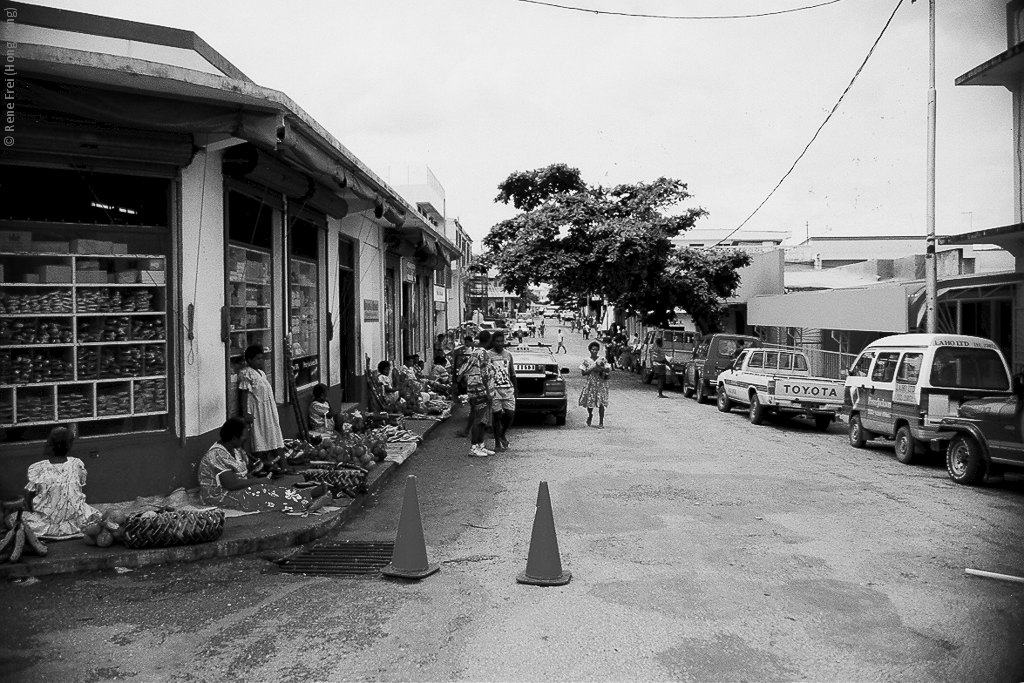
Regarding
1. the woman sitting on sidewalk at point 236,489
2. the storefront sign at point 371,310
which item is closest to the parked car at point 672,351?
the storefront sign at point 371,310

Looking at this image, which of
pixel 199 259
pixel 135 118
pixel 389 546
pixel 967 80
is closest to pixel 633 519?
pixel 389 546

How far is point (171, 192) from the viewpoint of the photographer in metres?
8.64

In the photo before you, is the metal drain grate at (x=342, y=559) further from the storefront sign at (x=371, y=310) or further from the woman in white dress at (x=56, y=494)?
the storefront sign at (x=371, y=310)

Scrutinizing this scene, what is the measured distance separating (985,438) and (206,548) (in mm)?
9261

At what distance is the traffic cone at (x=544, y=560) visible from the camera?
6.34 metres

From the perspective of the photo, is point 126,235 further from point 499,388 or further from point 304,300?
point 499,388

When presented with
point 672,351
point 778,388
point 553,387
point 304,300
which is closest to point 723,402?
point 778,388

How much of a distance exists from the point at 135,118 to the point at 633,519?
6.07m

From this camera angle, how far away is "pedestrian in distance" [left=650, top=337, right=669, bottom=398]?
25.3m

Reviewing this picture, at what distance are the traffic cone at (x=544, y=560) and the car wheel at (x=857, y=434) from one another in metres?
10.0

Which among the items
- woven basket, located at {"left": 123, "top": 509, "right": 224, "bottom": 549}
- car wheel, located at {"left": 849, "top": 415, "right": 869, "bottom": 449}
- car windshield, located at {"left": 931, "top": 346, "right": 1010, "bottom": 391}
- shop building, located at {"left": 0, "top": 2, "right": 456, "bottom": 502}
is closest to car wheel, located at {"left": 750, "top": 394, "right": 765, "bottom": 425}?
car wheel, located at {"left": 849, "top": 415, "right": 869, "bottom": 449}

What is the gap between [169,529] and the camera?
6922 mm

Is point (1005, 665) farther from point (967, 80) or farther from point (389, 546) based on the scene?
point (967, 80)

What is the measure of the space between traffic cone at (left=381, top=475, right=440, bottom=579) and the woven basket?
5.22ft
